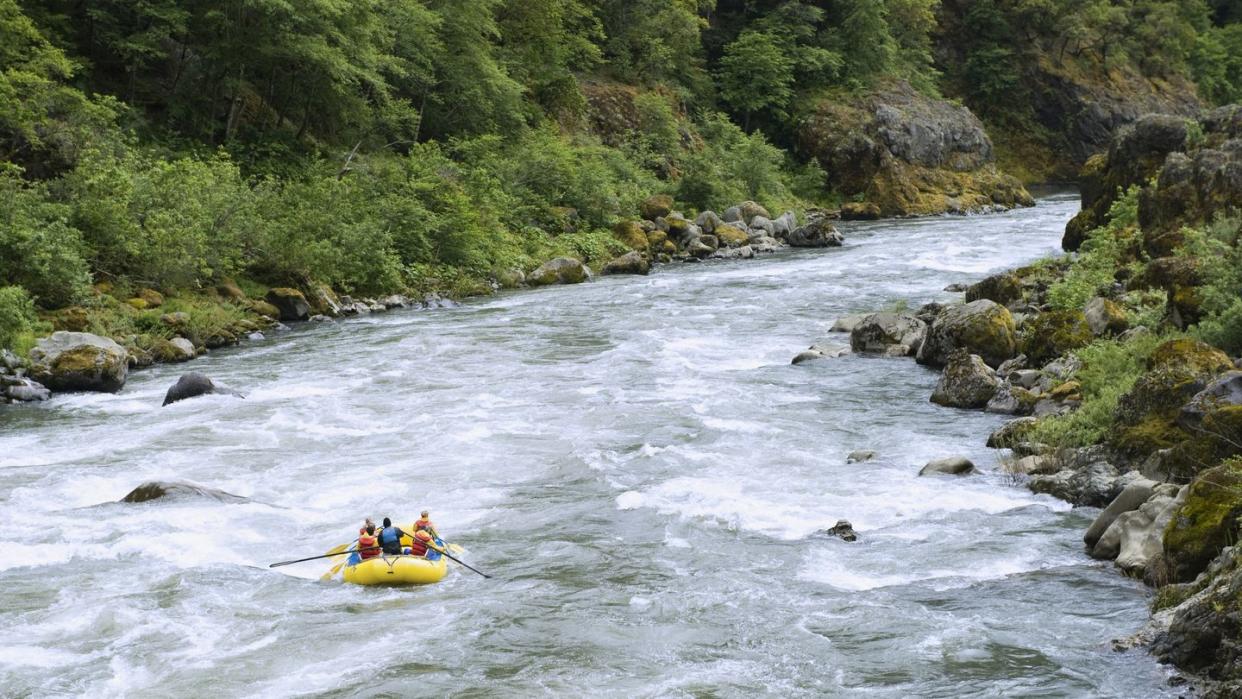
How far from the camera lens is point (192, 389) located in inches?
660

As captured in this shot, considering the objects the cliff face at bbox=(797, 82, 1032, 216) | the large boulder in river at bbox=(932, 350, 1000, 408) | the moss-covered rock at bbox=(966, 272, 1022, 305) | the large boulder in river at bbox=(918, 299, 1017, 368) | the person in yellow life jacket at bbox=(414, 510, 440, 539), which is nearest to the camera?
the person in yellow life jacket at bbox=(414, 510, 440, 539)

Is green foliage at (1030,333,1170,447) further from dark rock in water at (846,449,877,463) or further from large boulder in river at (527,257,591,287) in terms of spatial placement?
large boulder in river at (527,257,591,287)

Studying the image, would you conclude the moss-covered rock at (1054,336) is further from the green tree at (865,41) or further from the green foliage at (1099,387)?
the green tree at (865,41)

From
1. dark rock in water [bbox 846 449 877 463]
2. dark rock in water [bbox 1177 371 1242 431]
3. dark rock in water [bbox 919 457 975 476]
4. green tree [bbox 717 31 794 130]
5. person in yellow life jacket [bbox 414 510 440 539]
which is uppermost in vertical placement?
green tree [bbox 717 31 794 130]

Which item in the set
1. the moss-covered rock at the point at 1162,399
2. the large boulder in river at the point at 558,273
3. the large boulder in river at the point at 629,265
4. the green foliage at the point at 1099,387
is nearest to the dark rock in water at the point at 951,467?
the green foliage at the point at 1099,387

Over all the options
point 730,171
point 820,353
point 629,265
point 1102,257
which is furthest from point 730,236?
point 820,353

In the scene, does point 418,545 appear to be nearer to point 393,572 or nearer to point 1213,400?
point 393,572

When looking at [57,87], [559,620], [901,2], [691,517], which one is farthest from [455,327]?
[901,2]

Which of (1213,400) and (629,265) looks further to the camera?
(629,265)

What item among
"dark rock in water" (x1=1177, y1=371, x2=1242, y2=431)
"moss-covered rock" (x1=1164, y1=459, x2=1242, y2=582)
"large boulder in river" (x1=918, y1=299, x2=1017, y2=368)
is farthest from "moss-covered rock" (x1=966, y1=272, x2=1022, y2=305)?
"moss-covered rock" (x1=1164, y1=459, x2=1242, y2=582)

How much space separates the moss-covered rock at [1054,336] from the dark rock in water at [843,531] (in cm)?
670

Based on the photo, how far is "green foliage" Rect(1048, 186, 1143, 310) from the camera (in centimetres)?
1844

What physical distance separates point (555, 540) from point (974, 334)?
9.10 meters

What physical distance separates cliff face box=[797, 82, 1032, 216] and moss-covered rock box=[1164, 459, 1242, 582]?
3871cm
